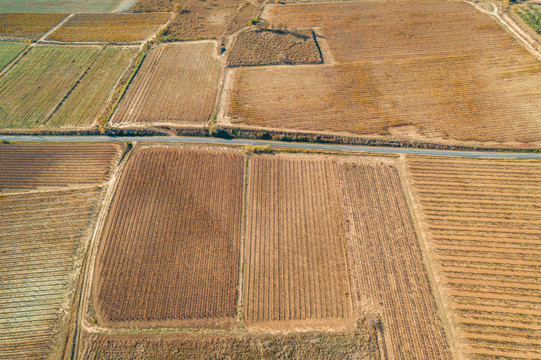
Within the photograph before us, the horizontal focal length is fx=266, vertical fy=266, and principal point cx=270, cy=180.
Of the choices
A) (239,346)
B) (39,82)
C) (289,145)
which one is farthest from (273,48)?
(239,346)

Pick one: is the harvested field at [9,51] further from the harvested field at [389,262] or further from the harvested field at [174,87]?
the harvested field at [389,262]

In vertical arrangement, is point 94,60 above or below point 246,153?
above

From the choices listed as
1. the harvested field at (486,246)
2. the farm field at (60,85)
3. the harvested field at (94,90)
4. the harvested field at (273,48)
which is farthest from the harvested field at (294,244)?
the farm field at (60,85)

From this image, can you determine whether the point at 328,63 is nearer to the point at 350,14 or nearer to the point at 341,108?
the point at 341,108

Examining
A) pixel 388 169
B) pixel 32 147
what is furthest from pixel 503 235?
pixel 32 147

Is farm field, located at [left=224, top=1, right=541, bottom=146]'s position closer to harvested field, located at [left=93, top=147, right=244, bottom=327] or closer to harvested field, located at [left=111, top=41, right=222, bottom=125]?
harvested field, located at [left=111, top=41, right=222, bottom=125]

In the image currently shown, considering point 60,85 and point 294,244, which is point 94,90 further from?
point 294,244
